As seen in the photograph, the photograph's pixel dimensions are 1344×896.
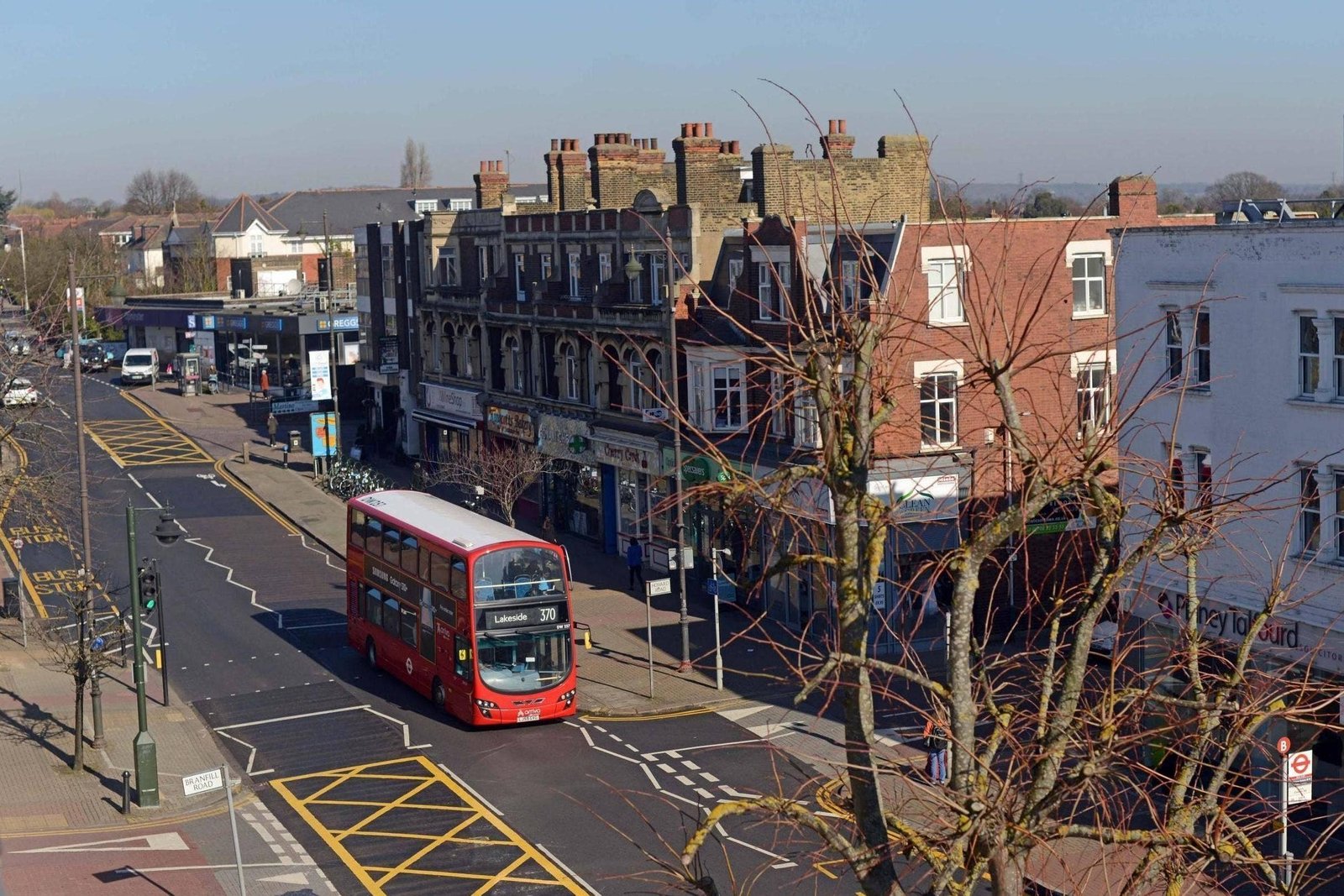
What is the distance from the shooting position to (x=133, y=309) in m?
99.9

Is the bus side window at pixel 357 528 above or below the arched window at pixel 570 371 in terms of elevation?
below

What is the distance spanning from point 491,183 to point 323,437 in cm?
1161

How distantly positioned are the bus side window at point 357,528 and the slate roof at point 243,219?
330 ft

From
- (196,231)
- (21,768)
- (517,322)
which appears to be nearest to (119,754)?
(21,768)

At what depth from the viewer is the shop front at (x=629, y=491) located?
44531 mm

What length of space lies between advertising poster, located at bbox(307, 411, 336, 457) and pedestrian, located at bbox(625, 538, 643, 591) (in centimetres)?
2012

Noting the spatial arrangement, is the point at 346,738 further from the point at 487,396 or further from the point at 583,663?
the point at 487,396

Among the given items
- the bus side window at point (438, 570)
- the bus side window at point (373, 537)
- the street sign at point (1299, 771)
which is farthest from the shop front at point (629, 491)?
the street sign at point (1299, 771)

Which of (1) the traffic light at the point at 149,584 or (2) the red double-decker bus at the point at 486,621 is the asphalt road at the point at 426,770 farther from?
(1) the traffic light at the point at 149,584

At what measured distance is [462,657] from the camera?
30.5 metres

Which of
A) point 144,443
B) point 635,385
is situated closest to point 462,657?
point 635,385

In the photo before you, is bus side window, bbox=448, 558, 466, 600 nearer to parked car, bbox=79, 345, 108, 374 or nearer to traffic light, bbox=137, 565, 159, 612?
traffic light, bbox=137, 565, 159, 612

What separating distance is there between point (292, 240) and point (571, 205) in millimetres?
77921

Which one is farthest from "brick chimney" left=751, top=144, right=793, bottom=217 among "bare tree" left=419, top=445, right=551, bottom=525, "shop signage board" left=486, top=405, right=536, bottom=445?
"shop signage board" left=486, top=405, right=536, bottom=445
